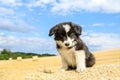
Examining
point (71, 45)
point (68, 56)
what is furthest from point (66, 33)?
point (68, 56)

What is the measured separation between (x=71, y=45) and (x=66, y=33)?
0.27 m

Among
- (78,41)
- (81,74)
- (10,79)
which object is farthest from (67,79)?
(10,79)

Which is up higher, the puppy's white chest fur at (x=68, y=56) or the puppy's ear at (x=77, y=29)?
the puppy's ear at (x=77, y=29)

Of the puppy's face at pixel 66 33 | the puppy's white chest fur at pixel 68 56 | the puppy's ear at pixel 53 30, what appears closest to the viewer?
the puppy's face at pixel 66 33

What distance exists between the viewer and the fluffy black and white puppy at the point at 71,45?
720cm

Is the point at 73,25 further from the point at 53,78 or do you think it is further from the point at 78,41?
the point at 53,78

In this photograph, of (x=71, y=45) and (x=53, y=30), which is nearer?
(x=71, y=45)

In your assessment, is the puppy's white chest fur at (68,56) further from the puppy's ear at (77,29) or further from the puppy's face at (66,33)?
the puppy's ear at (77,29)

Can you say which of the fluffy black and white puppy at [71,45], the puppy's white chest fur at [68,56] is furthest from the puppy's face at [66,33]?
the puppy's white chest fur at [68,56]

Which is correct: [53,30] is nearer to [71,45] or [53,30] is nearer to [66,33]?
[66,33]

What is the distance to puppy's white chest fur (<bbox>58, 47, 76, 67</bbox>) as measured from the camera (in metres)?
7.50

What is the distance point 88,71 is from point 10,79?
1990mm

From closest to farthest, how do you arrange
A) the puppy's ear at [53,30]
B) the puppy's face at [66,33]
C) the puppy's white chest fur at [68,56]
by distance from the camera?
the puppy's face at [66,33], the puppy's ear at [53,30], the puppy's white chest fur at [68,56]

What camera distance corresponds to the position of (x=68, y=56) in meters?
7.70
